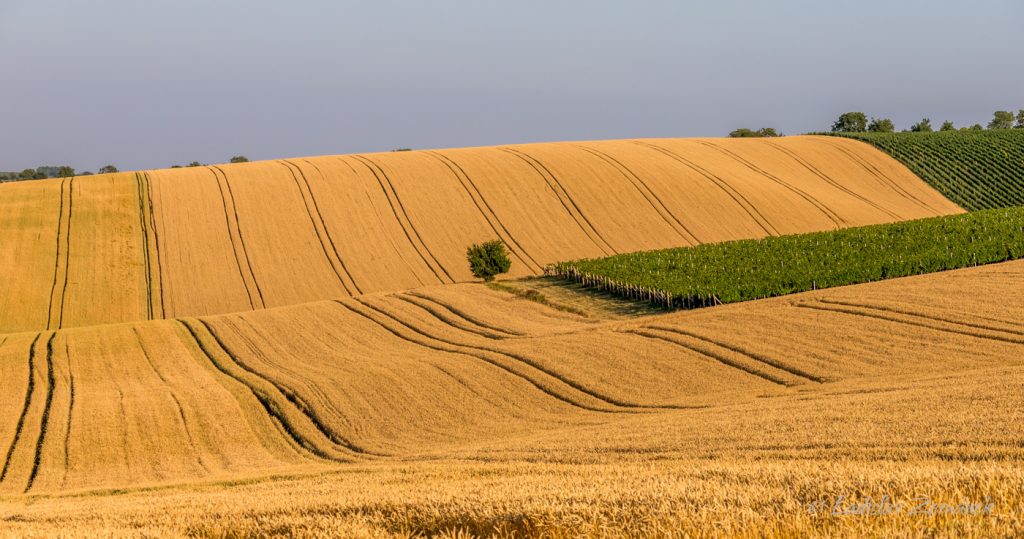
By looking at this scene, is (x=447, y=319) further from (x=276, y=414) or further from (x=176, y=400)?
(x=176, y=400)

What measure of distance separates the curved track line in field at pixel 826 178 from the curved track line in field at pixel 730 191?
36.5 ft

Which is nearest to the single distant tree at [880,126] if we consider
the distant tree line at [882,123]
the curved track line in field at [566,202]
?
the distant tree line at [882,123]

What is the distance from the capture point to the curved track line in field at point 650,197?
65.7 metres

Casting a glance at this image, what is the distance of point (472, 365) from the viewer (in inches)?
1403

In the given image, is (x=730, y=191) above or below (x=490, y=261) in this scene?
above

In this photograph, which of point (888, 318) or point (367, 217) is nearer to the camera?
point (888, 318)

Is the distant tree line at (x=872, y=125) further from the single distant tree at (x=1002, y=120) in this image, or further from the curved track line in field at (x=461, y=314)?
the curved track line in field at (x=461, y=314)

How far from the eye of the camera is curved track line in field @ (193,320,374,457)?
93.7 ft

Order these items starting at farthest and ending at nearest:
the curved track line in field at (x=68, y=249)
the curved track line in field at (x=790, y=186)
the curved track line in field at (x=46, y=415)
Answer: the curved track line in field at (x=790, y=186), the curved track line in field at (x=68, y=249), the curved track line in field at (x=46, y=415)

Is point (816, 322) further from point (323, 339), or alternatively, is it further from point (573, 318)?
point (323, 339)

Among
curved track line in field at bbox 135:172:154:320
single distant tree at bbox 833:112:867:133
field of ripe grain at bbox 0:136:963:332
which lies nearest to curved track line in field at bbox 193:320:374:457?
curved track line in field at bbox 135:172:154:320

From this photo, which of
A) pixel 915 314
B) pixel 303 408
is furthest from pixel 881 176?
pixel 303 408

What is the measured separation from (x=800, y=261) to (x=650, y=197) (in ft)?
79.0

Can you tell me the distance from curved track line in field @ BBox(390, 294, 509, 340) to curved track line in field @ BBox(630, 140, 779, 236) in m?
26.9
